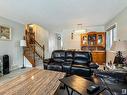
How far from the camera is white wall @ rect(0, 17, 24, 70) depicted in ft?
15.7

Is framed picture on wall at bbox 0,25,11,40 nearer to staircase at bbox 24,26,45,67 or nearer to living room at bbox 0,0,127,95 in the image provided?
living room at bbox 0,0,127,95

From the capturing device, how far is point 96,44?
6.83 metres

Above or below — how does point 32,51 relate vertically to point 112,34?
below

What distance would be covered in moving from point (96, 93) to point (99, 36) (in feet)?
18.1

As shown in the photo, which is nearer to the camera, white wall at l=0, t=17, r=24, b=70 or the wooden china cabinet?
white wall at l=0, t=17, r=24, b=70

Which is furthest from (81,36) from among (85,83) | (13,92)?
(13,92)

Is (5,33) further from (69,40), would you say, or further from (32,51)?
(69,40)

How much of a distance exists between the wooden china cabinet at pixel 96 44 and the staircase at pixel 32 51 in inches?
110

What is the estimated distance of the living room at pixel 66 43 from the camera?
8.13 feet

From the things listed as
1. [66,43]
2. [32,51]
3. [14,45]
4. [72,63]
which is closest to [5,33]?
[14,45]

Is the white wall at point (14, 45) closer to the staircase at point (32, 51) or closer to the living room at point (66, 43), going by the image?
the living room at point (66, 43)

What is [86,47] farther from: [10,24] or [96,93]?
[96,93]

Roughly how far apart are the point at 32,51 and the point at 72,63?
9.84 ft

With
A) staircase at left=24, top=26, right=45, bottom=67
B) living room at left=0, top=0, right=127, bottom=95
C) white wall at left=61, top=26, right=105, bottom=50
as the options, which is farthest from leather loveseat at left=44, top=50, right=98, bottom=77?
→ white wall at left=61, top=26, right=105, bottom=50
